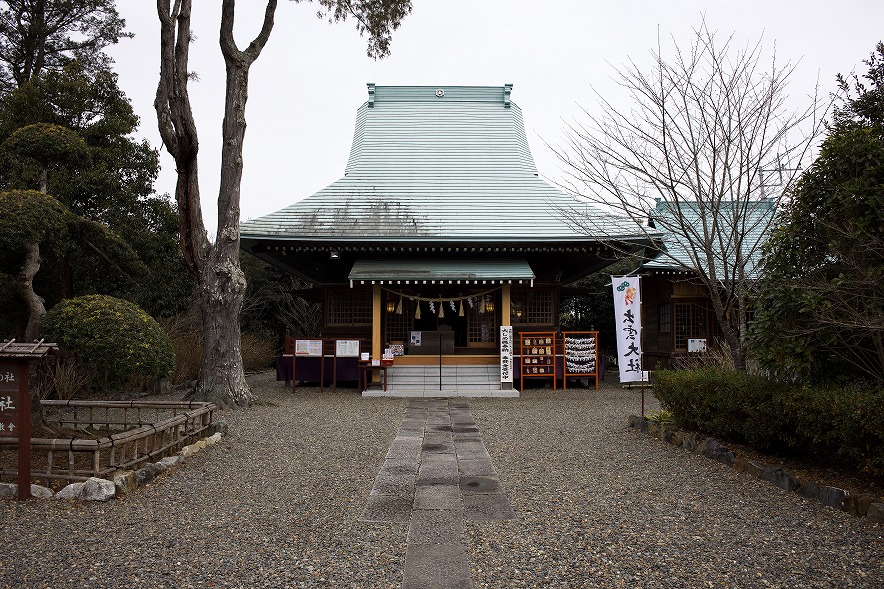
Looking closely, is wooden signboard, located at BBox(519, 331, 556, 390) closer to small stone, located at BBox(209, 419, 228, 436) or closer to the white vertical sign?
the white vertical sign

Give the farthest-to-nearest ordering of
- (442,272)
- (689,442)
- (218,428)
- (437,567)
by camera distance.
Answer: (442,272) < (218,428) < (689,442) < (437,567)

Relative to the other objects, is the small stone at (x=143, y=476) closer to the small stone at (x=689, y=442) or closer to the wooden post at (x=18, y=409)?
the wooden post at (x=18, y=409)

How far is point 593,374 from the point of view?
541 inches

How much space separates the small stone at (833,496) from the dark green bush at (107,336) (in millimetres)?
7553

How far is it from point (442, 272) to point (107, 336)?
7489 millimetres

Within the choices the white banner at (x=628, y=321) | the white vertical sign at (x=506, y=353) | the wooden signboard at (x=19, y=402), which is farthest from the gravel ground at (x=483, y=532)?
the white vertical sign at (x=506, y=353)

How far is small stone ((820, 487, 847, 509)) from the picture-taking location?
166 inches

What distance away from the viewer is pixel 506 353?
1322cm

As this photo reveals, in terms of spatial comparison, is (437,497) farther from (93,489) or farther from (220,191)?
(220,191)

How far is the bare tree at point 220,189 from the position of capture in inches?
388

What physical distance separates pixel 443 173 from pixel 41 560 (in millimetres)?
13620

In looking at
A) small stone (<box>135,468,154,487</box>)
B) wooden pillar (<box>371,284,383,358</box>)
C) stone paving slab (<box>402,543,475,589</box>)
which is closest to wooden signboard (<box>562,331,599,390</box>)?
wooden pillar (<box>371,284,383,358</box>)

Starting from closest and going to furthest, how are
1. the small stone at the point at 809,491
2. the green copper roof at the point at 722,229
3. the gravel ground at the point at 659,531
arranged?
the gravel ground at the point at 659,531 < the small stone at the point at 809,491 < the green copper roof at the point at 722,229

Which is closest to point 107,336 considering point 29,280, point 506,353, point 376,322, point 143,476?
point 29,280
